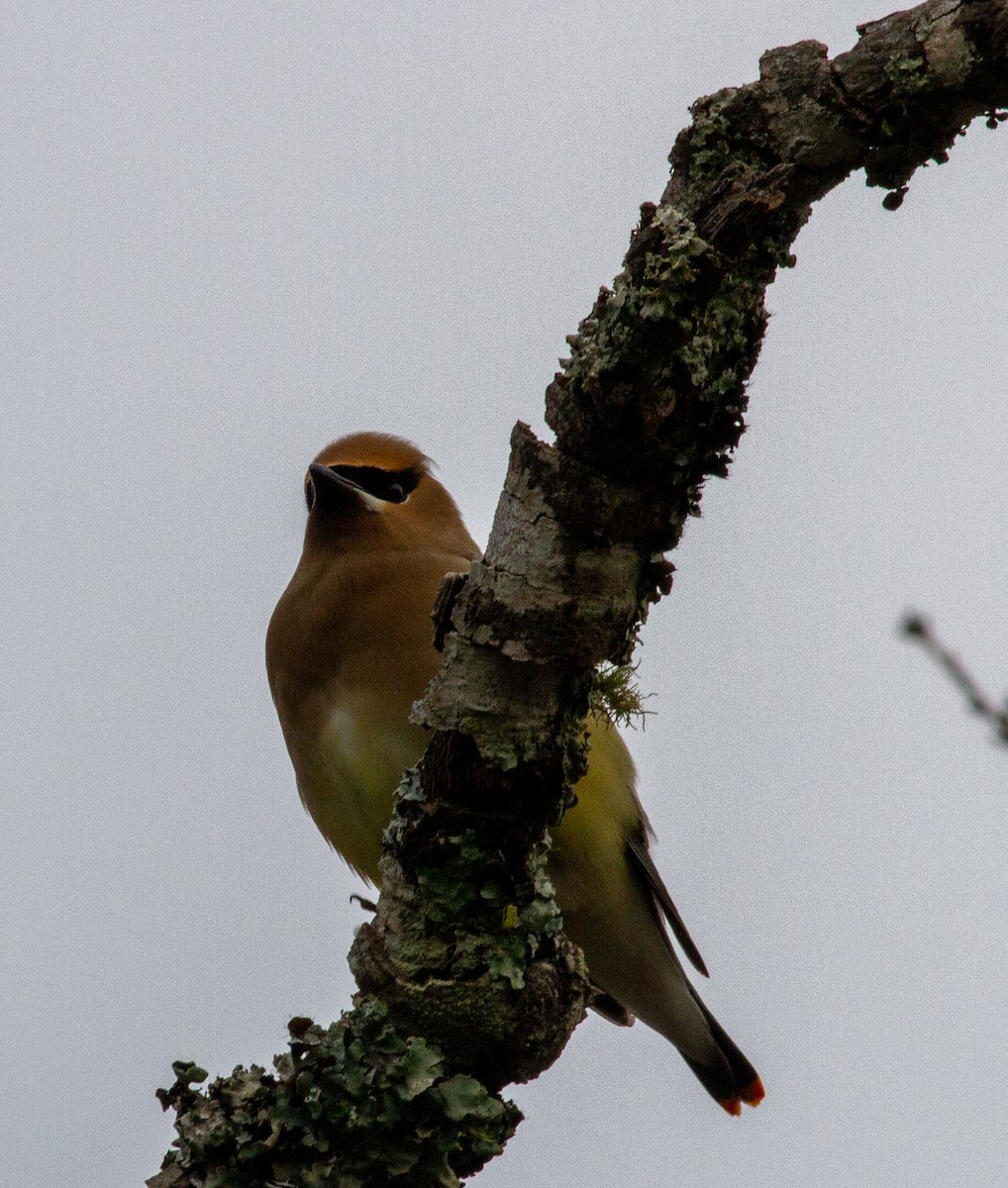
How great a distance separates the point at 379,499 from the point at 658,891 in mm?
1653

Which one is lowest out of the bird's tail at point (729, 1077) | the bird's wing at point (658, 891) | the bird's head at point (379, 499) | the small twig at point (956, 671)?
the small twig at point (956, 671)

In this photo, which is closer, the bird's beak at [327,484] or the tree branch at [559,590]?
the tree branch at [559,590]

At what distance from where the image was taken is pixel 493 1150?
3.29m

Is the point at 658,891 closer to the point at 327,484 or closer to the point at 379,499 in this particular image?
the point at 379,499

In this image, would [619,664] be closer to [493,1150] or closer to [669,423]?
[669,423]

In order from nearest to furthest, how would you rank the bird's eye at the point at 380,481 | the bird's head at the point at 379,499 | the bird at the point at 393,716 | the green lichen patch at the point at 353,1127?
1. the green lichen patch at the point at 353,1127
2. the bird at the point at 393,716
3. the bird's head at the point at 379,499
4. the bird's eye at the point at 380,481

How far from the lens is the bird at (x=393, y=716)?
510 cm

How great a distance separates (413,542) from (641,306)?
290 cm

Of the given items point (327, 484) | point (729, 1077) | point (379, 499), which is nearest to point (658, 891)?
point (729, 1077)

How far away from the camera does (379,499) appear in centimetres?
583

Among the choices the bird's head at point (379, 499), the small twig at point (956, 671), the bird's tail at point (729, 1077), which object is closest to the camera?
the small twig at point (956, 671)

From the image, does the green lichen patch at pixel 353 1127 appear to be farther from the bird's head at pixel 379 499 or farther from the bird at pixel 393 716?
the bird's head at pixel 379 499

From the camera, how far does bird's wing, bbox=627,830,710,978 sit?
555cm

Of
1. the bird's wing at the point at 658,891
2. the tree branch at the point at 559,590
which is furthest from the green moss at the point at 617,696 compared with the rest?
the bird's wing at the point at 658,891
